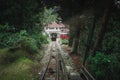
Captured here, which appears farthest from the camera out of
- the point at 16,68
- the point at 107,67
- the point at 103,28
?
the point at 16,68

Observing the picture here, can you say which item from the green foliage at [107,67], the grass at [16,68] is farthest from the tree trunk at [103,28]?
the grass at [16,68]

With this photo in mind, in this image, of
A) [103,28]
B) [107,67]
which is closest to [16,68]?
[103,28]

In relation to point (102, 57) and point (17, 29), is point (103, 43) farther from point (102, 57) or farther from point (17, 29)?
point (17, 29)

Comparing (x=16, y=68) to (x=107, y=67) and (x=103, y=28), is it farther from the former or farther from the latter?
(x=107, y=67)

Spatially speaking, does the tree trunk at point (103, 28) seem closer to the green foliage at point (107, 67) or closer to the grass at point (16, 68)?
the green foliage at point (107, 67)

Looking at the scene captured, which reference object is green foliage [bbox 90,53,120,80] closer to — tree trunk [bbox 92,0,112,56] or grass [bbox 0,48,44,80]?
tree trunk [bbox 92,0,112,56]

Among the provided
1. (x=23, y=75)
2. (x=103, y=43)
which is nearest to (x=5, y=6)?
(x=23, y=75)
